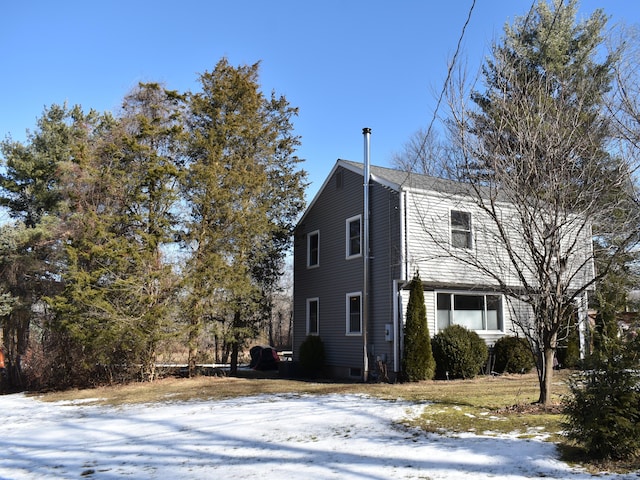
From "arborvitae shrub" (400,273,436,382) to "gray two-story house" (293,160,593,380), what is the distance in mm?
356

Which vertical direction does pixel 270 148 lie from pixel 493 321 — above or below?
above

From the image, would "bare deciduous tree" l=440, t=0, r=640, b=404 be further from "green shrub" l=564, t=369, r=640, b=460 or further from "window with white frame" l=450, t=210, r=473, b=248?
"window with white frame" l=450, t=210, r=473, b=248

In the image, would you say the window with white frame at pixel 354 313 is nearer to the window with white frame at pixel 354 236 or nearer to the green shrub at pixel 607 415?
the window with white frame at pixel 354 236

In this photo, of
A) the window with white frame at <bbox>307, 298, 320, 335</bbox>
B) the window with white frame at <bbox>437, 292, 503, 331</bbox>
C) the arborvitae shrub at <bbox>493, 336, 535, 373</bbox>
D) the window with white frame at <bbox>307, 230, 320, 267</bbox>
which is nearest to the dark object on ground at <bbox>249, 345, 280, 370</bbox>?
the window with white frame at <bbox>307, 298, 320, 335</bbox>

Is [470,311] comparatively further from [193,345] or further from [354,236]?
[193,345]

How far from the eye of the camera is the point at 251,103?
1769cm

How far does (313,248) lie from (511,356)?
7651 millimetres

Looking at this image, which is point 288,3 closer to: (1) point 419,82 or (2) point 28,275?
(1) point 419,82

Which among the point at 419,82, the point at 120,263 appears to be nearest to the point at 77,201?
the point at 120,263

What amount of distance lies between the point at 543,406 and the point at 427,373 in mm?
5610

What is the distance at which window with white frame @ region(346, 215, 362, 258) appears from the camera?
628 inches

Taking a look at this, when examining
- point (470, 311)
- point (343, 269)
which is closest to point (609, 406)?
point (470, 311)

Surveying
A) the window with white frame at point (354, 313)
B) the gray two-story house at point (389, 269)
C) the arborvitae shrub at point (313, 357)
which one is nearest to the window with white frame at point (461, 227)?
the gray two-story house at point (389, 269)

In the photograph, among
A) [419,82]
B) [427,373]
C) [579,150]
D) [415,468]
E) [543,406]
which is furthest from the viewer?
[427,373]
